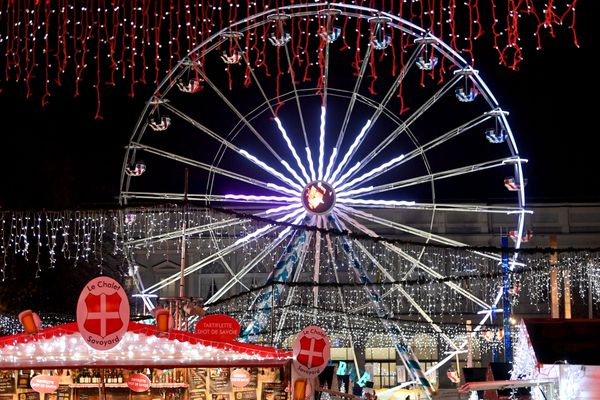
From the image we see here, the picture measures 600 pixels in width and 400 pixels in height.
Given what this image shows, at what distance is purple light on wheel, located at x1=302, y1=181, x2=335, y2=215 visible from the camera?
27.7m

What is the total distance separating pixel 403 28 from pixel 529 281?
753 inches

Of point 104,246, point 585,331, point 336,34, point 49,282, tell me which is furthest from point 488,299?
point 585,331

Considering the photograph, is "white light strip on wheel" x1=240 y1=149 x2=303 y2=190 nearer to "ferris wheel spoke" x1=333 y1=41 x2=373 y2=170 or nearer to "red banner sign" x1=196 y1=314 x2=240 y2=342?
"ferris wheel spoke" x1=333 y1=41 x2=373 y2=170

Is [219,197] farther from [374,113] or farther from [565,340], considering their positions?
[565,340]

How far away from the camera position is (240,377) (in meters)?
15.0

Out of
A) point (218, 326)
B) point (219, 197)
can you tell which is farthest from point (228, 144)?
point (218, 326)

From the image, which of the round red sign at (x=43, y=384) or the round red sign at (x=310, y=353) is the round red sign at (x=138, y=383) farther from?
the round red sign at (x=310, y=353)

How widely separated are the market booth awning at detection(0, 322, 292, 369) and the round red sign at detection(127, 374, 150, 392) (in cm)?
34

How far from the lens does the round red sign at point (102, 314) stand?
12.7m

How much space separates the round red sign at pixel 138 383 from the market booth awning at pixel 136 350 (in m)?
0.34

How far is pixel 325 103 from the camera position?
2786 cm

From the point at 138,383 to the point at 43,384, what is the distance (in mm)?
1298

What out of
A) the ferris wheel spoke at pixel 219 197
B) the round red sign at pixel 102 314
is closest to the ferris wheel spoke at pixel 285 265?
the ferris wheel spoke at pixel 219 197

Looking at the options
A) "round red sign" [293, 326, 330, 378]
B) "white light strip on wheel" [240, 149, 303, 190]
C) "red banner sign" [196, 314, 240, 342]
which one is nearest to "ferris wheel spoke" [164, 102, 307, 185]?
"white light strip on wheel" [240, 149, 303, 190]
